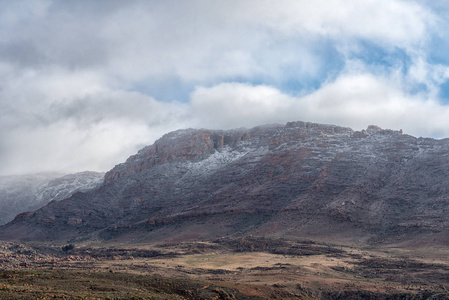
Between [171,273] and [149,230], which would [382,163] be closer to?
[149,230]

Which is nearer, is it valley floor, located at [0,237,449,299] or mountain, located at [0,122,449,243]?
valley floor, located at [0,237,449,299]

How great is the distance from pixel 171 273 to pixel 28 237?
272 feet

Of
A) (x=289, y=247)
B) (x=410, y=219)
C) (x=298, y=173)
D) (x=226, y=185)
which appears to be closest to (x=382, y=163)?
(x=298, y=173)

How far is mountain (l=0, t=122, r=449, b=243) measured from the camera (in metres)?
99.9

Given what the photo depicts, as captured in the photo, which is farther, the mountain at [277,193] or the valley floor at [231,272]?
the mountain at [277,193]

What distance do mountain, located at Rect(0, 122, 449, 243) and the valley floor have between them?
40.4ft

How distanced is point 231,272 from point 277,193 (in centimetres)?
5823

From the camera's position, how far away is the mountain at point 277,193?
99875 millimetres

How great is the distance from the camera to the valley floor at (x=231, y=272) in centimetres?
3519

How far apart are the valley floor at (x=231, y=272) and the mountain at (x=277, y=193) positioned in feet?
40.4

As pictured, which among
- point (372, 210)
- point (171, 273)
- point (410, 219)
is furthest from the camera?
point (372, 210)

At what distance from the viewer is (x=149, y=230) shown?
11850cm

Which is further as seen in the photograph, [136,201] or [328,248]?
[136,201]

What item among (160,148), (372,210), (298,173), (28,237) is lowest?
(28,237)
